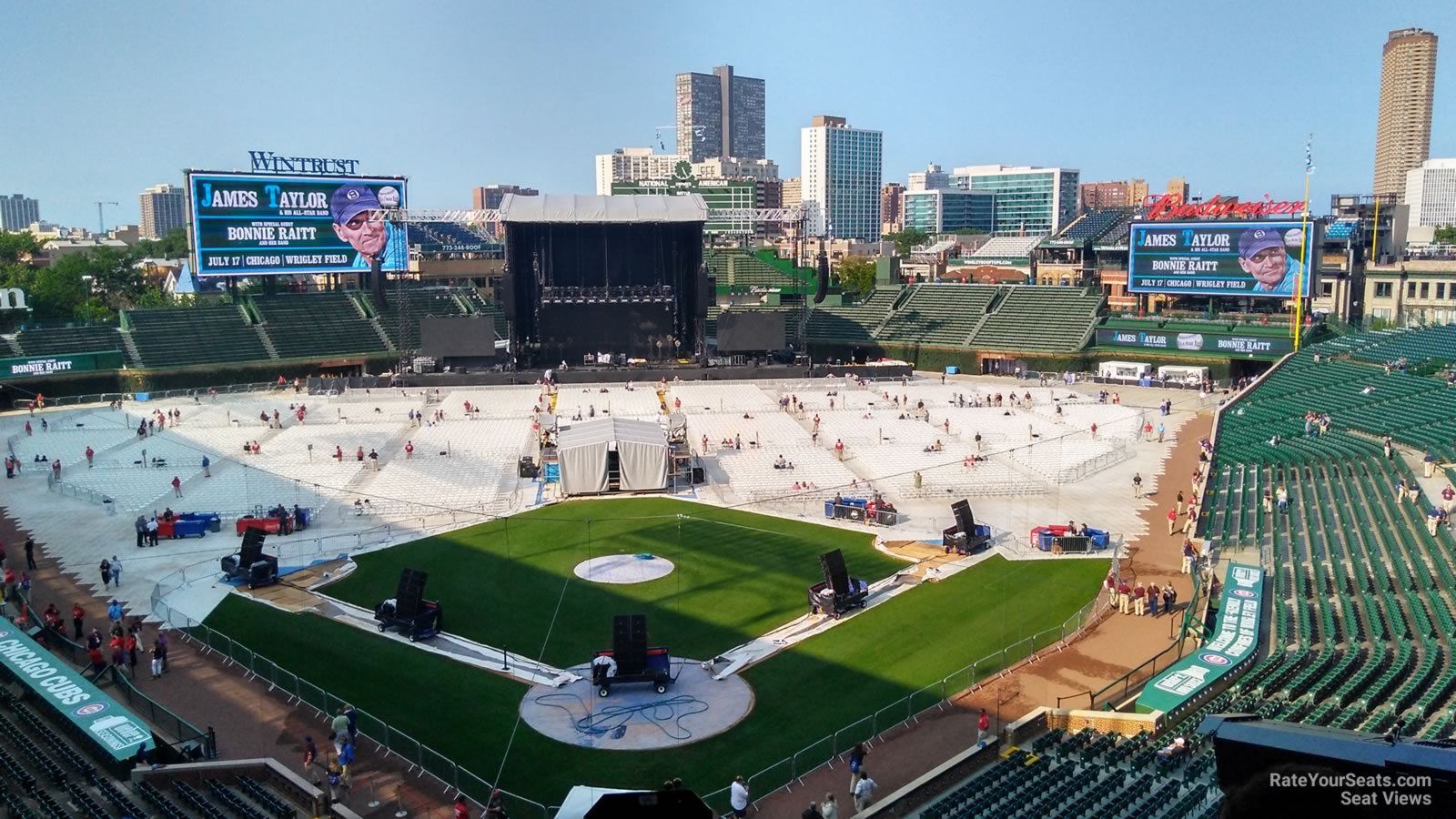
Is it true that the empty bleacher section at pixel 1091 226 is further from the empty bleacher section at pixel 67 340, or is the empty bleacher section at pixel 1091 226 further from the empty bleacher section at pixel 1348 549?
the empty bleacher section at pixel 67 340

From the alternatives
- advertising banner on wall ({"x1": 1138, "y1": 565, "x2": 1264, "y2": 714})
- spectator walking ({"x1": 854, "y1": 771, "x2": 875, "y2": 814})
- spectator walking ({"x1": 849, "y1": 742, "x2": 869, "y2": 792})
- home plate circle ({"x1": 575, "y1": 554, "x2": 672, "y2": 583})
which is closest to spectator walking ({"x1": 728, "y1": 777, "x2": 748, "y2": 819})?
spectator walking ({"x1": 854, "y1": 771, "x2": 875, "y2": 814})

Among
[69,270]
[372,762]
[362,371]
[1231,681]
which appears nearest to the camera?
[372,762]

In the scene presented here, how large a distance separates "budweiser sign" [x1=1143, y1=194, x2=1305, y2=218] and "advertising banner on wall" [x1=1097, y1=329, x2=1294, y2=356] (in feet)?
28.7

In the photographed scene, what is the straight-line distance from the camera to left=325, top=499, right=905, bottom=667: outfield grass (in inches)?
1060

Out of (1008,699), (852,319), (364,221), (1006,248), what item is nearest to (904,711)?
(1008,699)

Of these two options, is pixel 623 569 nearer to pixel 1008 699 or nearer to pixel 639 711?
pixel 639 711

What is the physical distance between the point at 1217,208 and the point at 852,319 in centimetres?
2942

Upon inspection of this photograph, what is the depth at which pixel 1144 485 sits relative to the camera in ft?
140

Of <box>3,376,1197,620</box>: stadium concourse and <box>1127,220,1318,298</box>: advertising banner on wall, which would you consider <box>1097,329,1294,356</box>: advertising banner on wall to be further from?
<box>3,376,1197,620</box>: stadium concourse

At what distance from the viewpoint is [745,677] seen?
2397 cm

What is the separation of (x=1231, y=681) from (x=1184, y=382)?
53695 mm

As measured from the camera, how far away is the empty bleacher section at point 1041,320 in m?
79.2

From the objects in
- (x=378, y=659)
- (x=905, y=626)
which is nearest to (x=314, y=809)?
(x=378, y=659)

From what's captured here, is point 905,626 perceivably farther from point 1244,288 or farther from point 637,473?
point 1244,288
